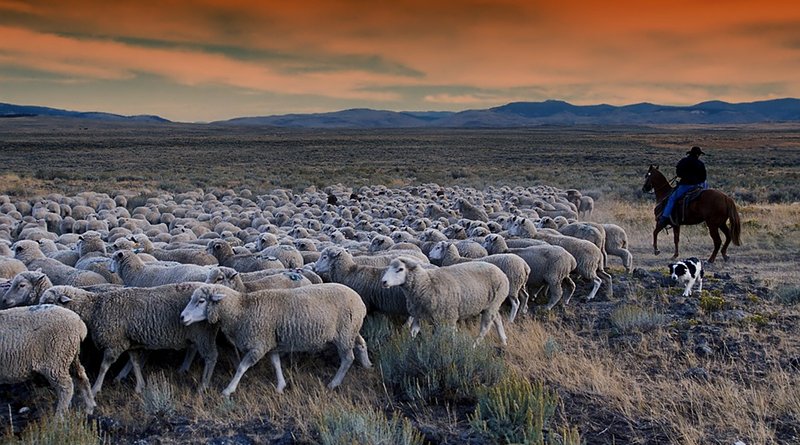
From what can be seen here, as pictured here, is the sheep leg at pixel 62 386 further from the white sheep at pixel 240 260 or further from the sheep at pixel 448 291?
the white sheep at pixel 240 260

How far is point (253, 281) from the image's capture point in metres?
8.08

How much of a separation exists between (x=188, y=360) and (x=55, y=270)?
3.41 m

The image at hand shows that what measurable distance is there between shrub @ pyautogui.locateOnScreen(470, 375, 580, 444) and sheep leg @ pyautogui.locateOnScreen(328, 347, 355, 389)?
162 cm

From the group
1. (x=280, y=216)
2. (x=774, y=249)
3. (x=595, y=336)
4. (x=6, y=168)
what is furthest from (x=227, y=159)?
(x=595, y=336)

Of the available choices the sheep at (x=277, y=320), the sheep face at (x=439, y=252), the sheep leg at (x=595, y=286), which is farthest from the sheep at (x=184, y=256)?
the sheep leg at (x=595, y=286)

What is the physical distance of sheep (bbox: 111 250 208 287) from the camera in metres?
8.64

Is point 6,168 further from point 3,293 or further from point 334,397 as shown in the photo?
point 334,397

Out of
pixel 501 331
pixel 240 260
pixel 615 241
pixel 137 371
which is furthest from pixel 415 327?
pixel 615 241

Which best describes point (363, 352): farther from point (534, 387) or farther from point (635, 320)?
point (635, 320)

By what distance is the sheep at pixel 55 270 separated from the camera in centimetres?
869

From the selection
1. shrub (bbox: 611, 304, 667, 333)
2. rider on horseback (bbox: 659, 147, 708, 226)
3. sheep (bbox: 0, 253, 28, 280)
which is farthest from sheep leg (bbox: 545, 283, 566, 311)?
sheep (bbox: 0, 253, 28, 280)

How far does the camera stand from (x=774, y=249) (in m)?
15.5

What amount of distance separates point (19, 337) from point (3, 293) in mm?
1903

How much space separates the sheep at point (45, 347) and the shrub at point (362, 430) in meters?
2.53
